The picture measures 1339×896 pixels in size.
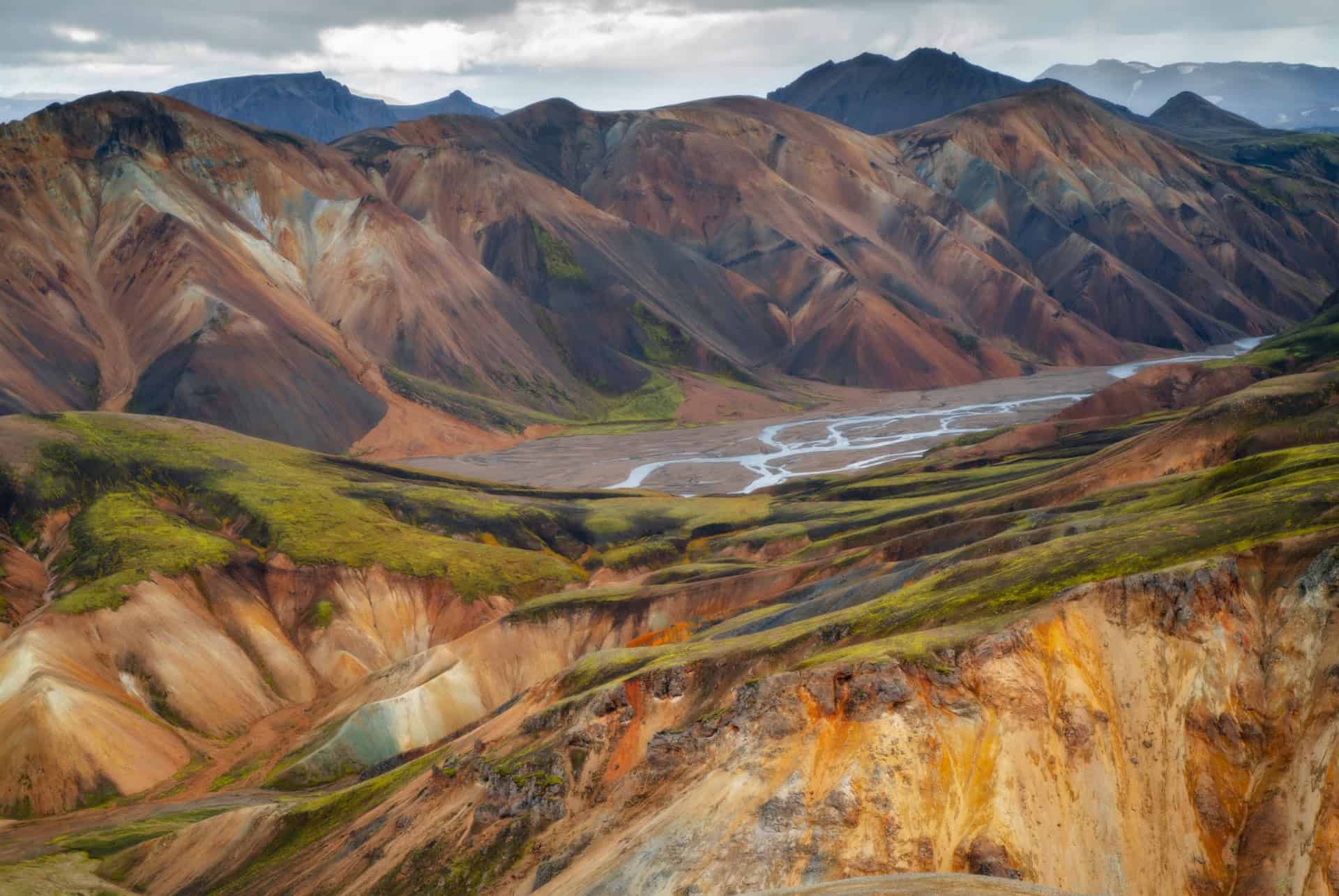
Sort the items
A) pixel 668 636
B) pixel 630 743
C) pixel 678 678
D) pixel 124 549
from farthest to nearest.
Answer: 1. pixel 124 549
2. pixel 668 636
3. pixel 678 678
4. pixel 630 743

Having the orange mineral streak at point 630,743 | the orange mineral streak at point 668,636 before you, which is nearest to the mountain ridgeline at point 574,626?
the orange mineral streak at point 630,743

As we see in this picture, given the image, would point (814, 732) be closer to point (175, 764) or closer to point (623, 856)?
point (623, 856)

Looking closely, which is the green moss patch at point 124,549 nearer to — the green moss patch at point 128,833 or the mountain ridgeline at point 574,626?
the mountain ridgeline at point 574,626

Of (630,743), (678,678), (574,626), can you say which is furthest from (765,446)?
(630,743)

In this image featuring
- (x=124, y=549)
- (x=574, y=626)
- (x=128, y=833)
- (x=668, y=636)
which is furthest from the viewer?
(x=124, y=549)

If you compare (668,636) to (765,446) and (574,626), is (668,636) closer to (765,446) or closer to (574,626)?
(574,626)

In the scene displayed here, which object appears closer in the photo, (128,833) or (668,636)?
(128,833)

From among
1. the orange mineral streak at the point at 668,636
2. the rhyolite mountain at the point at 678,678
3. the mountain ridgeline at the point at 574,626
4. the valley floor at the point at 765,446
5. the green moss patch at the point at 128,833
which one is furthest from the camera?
the valley floor at the point at 765,446

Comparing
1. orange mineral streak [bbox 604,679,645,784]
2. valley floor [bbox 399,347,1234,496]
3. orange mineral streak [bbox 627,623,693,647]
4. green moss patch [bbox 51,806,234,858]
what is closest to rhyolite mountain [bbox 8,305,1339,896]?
orange mineral streak [bbox 604,679,645,784]
